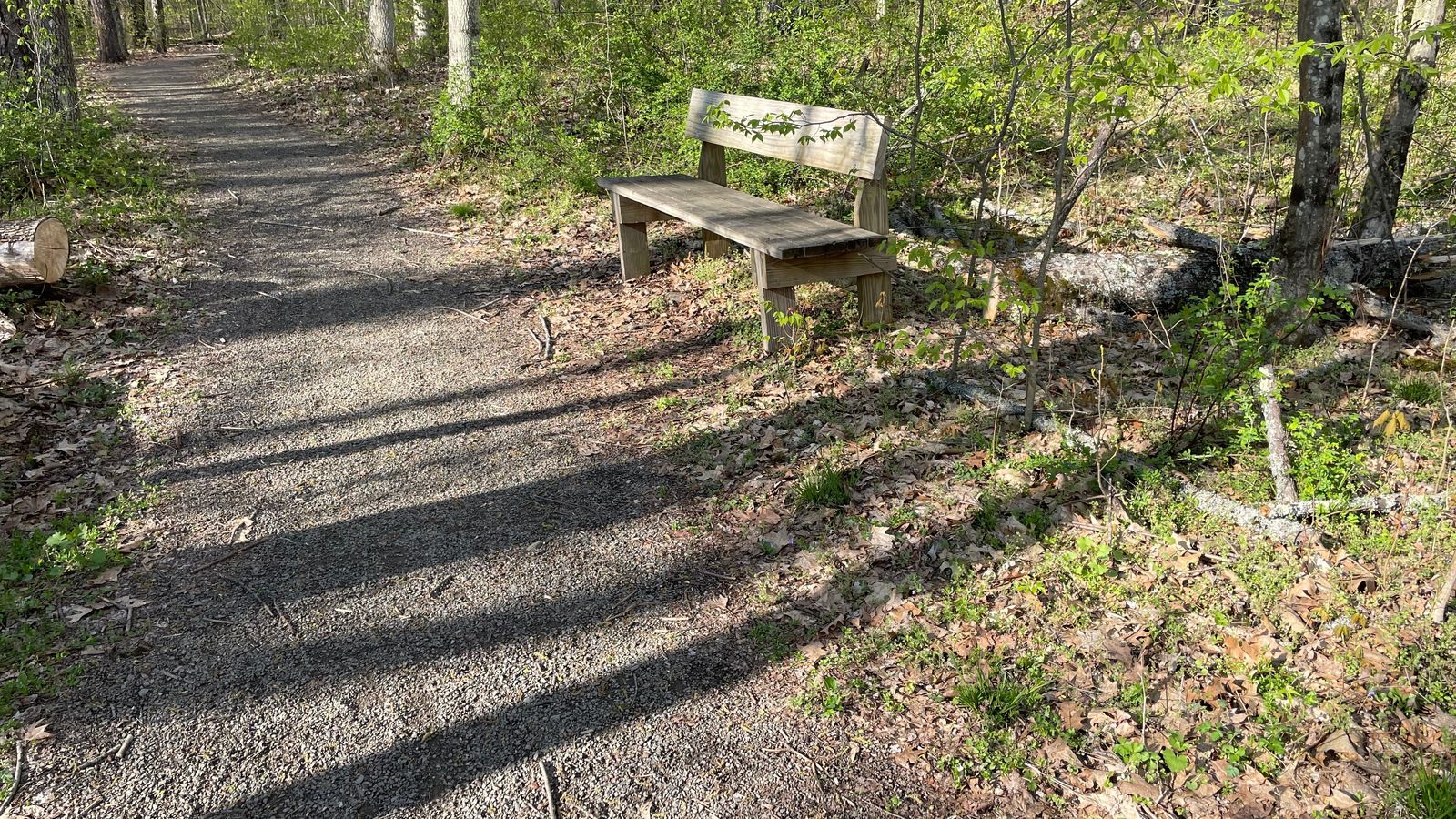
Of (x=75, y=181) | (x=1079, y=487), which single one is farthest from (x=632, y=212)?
(x=75, y=181)

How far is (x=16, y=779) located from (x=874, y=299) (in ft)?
15.0

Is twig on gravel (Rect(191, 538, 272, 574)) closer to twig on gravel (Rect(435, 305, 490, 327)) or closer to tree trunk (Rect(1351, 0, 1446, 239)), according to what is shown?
twig on gravel (Rect(435, 305, 490, 327))

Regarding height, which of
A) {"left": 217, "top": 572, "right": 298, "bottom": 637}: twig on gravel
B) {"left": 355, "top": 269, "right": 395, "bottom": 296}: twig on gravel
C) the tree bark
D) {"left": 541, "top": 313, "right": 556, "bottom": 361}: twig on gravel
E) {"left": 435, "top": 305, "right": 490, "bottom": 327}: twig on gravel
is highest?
the tree bark

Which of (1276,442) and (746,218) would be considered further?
(746,218)

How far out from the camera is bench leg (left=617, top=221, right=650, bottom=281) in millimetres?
6977

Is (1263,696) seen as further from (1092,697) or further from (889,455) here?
(889,455)

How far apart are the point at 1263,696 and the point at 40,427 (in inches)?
222

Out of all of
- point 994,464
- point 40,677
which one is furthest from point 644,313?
point 40,677

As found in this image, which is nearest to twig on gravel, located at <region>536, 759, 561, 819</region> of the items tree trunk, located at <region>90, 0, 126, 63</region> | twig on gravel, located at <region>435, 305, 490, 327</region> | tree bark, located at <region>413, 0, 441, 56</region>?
twig on gravel, located at <region>435, 305, 490, 327</region>

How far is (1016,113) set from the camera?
7.86 meters

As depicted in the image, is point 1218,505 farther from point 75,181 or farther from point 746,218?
point 75,181

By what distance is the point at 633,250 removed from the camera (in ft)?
23.2

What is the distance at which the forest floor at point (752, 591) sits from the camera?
2.80 metres

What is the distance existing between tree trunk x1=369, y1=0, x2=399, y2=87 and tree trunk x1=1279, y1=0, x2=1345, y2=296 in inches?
510
